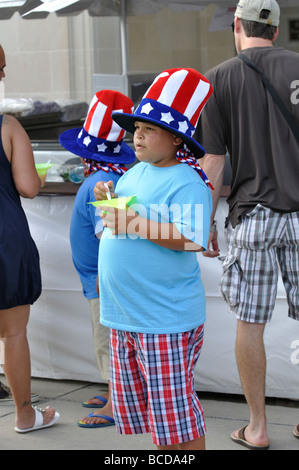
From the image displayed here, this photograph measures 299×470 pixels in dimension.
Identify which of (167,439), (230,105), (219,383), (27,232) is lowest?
(219,383)

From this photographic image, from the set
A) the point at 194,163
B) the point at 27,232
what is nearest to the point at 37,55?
the point at 27,232

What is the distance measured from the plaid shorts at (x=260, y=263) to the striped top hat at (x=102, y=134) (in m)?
0.60

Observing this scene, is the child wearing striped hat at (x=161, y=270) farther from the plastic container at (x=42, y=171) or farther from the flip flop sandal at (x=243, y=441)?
the plastic container at (x=42, y=171)

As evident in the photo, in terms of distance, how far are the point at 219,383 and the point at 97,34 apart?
783 centimetres

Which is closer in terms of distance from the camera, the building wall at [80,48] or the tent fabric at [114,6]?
the tent fabric at [114,6]

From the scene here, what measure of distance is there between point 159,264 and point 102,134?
3.00 ft

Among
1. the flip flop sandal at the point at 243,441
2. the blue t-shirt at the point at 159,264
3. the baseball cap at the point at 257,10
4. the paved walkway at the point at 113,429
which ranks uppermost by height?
the baseball cap at the point at 257,10

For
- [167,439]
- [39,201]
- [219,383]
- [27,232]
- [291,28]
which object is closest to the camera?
[167,439]

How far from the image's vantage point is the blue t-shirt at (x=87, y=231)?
10.5ft

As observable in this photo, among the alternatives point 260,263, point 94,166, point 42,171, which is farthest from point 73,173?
point 260,263

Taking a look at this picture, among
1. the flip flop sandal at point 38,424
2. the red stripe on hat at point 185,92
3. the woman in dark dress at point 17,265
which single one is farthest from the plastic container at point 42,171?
the red stripe on hat at point 185,92

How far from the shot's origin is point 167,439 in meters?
2.43

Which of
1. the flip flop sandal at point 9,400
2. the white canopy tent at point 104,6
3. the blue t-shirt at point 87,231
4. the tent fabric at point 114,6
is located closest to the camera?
the blue t-shirt at point 87,231

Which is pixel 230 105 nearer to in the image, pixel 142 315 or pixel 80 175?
pixel 142 315
